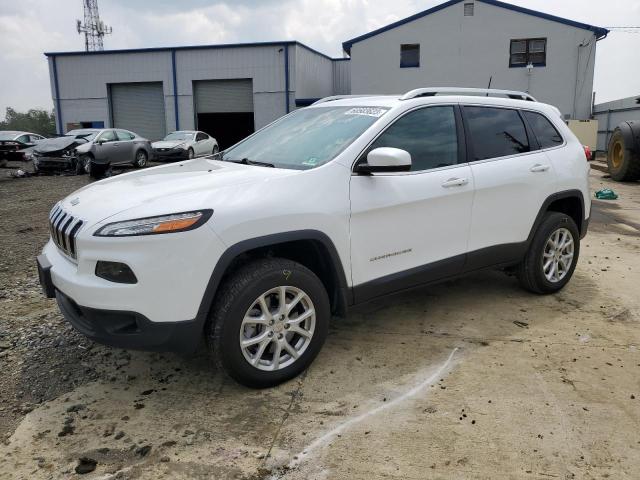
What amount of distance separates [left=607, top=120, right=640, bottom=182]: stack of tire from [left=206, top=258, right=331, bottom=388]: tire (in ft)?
45.1

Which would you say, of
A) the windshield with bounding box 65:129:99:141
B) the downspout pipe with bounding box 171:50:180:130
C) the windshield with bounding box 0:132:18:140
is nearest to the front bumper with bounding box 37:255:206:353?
the windshield with bounding box 65:129:99:141

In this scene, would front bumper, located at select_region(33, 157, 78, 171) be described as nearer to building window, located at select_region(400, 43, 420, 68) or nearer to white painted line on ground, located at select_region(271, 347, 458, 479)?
white painted line on ground, located at select_region(271, 347, 458, 479)

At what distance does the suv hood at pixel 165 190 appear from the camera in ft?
9.83

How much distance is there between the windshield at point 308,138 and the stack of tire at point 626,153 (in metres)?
12.8

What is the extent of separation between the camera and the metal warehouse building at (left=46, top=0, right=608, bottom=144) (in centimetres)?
2641

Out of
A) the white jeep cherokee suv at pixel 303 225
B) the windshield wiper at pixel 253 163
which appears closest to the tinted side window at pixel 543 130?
the white jeep cherokee suv at pixel 303 225

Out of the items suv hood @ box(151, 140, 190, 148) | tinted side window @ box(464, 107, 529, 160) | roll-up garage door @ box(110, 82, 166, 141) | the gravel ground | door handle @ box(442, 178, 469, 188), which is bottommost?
the gravel ground

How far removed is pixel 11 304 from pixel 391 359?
341cm

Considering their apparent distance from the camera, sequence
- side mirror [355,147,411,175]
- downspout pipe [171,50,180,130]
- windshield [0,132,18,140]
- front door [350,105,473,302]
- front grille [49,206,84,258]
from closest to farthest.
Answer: front grille [49,206,84,258], side mirror [355,147,411,175], front door [350,105,473,302], windshield [0,132,18,140], downspout pipe [171,50,180,130]

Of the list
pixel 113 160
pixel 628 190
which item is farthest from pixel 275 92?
pixel 628 190

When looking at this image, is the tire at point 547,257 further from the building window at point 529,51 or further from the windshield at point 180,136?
the building window at point 529,51

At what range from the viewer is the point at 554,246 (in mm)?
4977

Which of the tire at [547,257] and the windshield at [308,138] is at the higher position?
the windshield at [308,138]

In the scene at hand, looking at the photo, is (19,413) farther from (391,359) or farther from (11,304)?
(391,359)
